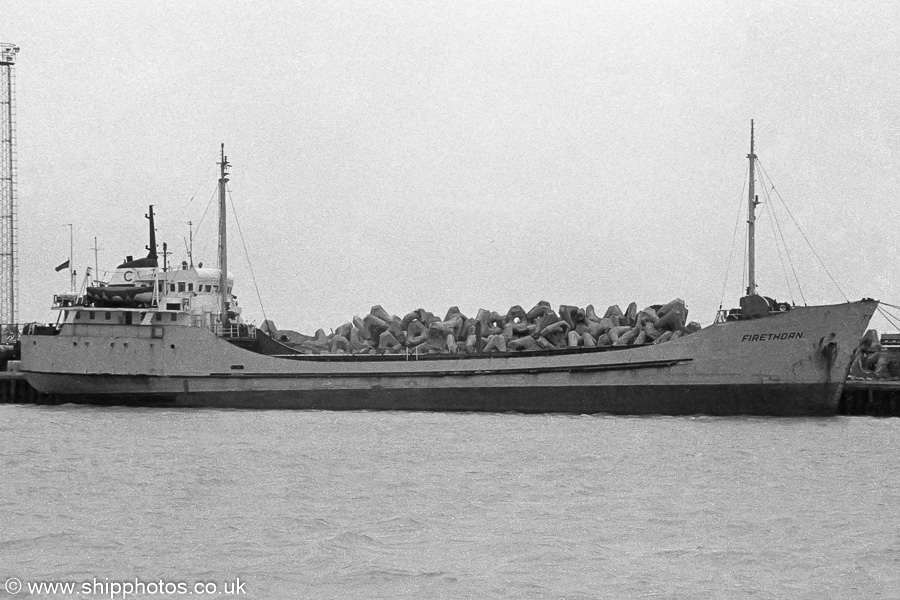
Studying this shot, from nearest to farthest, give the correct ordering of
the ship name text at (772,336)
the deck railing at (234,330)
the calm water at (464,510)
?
the calm water at (464,510), the ship name text at (772,336), the deck railing at (234,330)

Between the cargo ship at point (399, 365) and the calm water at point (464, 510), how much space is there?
97.2 inches

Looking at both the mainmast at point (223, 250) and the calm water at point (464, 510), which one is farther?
the mainmast at point (223, 250)

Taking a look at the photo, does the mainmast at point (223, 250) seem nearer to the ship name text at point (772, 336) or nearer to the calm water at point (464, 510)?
the calm water at point (464, 510)

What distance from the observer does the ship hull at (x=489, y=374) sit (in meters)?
29.0

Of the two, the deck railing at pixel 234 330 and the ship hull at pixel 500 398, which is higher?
the deck railing at pixel 234 330

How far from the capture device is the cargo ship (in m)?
29.0

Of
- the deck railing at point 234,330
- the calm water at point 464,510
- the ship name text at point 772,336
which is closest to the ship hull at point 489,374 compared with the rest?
the ship name text at point 772,336

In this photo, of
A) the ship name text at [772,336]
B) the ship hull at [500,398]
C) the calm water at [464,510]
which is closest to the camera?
the calm water at [464,510]

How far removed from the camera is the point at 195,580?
1303 cm

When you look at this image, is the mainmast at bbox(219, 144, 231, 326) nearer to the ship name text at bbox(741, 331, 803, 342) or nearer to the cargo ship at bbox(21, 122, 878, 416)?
the cargo ship at bbox(21, 122, 878, 416)

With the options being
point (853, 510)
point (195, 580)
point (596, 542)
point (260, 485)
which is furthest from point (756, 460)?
point (195, 580)

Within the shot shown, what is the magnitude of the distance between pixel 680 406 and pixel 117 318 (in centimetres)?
1608

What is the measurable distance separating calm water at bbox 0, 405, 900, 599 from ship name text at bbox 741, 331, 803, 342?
2.67 m

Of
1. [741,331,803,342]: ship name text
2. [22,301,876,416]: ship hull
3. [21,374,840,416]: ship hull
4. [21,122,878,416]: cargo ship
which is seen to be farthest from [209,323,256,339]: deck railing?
[741,331,803,342]: ship name text
